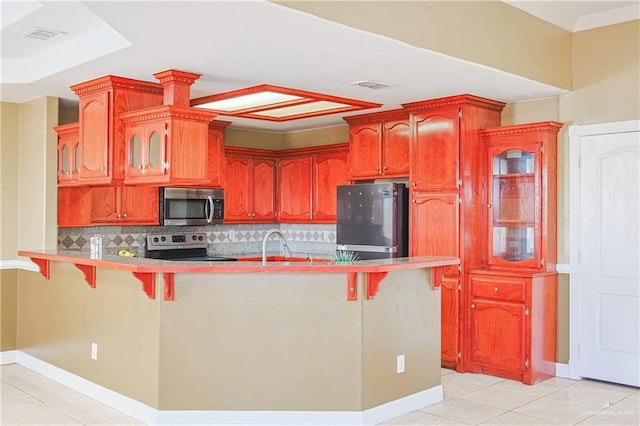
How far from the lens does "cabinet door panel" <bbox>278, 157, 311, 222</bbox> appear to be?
7.40 metres

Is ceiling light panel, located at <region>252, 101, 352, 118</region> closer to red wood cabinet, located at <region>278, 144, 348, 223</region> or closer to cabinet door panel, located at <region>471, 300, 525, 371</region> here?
red wood cabinet, located at <region>278, 144, 348, 223</region>

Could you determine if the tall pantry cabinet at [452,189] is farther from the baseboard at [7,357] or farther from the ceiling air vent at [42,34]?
the baseboard at [7,357]

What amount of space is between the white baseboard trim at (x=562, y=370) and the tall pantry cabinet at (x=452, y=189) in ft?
2.55

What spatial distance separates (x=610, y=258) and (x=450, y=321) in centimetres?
136

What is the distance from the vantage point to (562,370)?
529 cm

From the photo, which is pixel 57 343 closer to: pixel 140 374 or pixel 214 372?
pixel 140 374

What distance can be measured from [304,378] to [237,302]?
2.06 feet

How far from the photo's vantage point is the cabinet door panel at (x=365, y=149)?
630cm

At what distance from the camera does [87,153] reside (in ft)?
16.3

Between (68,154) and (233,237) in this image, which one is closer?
(68,154)

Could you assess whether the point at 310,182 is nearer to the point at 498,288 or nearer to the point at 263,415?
the point at 498,288

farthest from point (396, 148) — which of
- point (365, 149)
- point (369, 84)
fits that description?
point (369, 84)

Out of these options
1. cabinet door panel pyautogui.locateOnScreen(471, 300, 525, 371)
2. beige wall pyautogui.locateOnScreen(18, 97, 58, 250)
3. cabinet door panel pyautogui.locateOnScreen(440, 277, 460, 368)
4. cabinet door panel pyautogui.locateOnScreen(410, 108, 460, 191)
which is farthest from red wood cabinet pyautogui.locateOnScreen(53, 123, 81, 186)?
cabinet door panel pyautogui.locateOnScreen(471, 300, 525, 371)

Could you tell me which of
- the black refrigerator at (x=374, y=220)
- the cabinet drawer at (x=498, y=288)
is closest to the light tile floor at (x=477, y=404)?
the cabinet drawer at (x=498, y=288)
